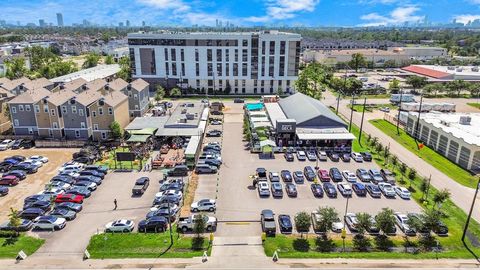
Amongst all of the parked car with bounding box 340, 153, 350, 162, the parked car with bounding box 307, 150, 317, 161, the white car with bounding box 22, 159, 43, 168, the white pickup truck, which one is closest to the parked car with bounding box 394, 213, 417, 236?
the parked car with bounding box 340, 153, 350, 162

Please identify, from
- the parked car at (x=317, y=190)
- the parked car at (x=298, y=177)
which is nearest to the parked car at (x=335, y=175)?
the parked car at (x=317, y=190)

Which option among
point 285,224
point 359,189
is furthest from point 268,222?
point 359,189

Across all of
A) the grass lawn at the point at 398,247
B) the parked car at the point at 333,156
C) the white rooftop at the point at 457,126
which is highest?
the white rooftop at the point at 457,126

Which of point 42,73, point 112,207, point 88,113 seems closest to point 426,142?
point 112,207

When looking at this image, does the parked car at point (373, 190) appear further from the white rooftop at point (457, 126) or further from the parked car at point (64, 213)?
the parked car at point (64, 213)

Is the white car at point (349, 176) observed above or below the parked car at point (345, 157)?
below

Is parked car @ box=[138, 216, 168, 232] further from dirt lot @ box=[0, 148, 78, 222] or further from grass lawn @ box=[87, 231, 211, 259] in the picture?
dirt lot @ box=[0, 148, 78, 222]
